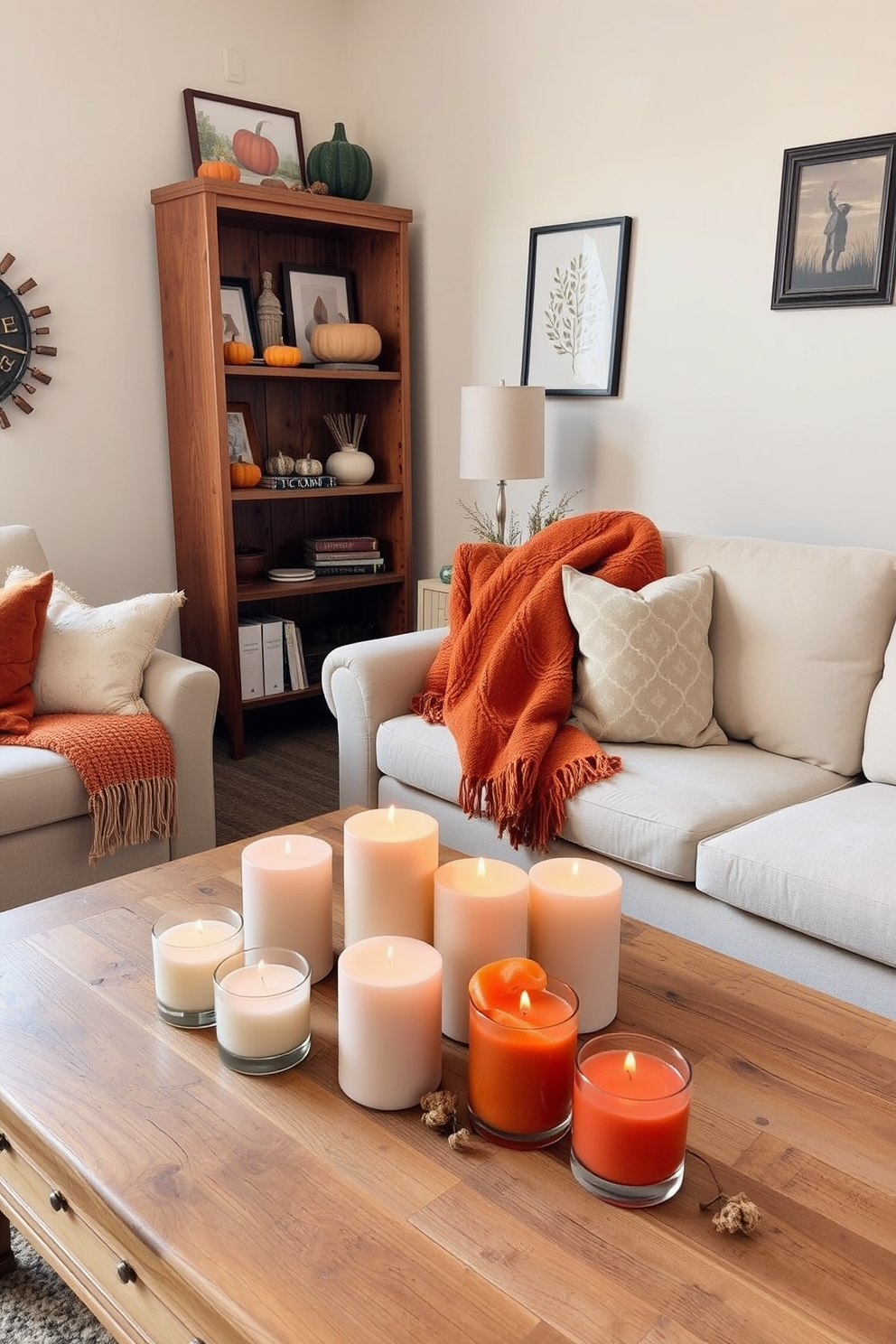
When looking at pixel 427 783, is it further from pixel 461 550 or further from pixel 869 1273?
pixel 869 1273

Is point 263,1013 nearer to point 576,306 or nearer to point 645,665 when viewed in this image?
point 645,665

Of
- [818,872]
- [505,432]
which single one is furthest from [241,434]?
[818,872]

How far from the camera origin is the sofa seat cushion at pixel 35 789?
2213mm

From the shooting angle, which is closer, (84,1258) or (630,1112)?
(630,1112)

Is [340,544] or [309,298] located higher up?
[309,298]

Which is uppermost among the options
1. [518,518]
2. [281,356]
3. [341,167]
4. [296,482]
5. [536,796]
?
[341,167]

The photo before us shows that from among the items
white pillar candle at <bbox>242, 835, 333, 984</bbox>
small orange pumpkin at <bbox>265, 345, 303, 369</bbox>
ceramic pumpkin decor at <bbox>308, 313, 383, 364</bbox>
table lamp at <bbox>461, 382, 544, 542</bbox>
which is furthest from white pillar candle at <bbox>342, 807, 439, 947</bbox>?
ceramic pumpkin decor at <bbox>308, 313, 383, 364</bbox>

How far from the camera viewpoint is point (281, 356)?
359cm

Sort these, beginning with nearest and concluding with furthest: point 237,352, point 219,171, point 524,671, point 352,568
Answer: point 524,671
point 219,171
point 237,352
point 352,568

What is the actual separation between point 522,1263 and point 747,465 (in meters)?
2.48

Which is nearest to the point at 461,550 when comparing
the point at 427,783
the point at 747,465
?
the point at 427,783

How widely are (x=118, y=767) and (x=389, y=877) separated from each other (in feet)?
4.18

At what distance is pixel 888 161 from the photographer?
2.55 meters

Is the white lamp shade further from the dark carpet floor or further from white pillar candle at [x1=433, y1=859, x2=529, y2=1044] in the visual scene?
white pillar candle at [x1=433, y1=859, x2=529, y2=1044]
